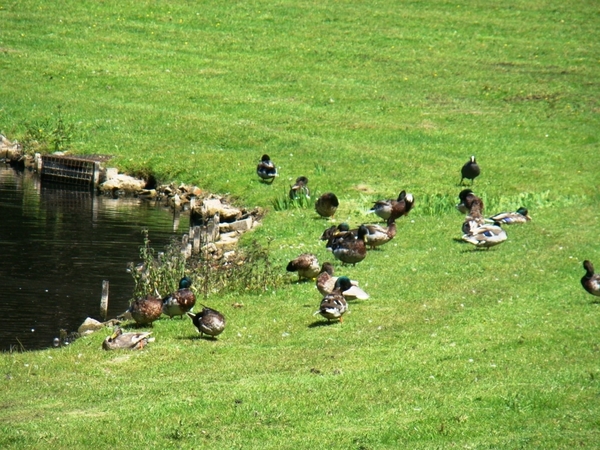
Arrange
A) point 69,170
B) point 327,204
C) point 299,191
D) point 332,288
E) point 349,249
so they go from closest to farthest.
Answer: point 332,288, point 349,249, point 327,204, point 299,191, point 69,170

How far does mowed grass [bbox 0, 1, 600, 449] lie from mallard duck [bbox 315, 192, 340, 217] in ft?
2.14

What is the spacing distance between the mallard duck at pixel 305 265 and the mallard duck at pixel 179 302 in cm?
321

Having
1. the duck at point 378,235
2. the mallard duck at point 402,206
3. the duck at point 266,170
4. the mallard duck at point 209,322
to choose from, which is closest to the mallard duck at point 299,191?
the duck at point 266,170

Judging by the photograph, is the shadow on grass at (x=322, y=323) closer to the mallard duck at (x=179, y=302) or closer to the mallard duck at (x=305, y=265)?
the mallard duck at (x=179, y=302)

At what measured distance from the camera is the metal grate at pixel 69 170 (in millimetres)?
39406

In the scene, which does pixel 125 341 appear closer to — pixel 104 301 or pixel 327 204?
pixel 104 301

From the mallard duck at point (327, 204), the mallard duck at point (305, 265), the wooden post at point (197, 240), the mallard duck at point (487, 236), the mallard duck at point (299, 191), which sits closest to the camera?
the mallard duck at point (305, 265)

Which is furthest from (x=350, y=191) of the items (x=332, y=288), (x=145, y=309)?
(x=145, y=309)

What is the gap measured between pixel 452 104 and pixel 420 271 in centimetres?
2531

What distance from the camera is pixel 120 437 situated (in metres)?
13.5

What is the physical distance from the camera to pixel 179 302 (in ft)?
66.5

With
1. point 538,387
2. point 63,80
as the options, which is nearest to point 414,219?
point 538,387

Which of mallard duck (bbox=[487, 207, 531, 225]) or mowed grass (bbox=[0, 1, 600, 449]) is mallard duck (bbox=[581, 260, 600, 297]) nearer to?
mowed grass (bbox=[0, 1, 600, 449])

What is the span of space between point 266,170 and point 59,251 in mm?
8967
